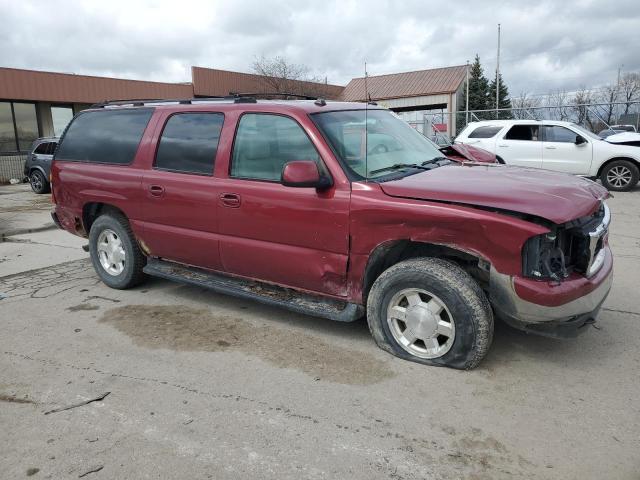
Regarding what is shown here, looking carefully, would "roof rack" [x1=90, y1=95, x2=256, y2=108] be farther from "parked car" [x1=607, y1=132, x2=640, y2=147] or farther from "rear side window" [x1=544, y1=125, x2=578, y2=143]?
"parked car" [x1=607, y1=132, x2=640, y2=147]

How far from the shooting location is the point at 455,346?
11.2ft

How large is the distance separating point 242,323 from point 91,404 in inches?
58.7

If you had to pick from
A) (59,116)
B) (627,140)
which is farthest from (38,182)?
(627,140)

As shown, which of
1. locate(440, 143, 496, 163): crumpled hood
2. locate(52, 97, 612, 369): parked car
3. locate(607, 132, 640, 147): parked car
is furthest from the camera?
locate(607, 132, 640, 147): parked car

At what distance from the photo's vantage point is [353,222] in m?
3.61

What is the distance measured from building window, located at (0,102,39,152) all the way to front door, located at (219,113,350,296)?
21401 millimetres

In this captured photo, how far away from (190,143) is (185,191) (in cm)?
43

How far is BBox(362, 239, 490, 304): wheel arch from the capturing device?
3.53m

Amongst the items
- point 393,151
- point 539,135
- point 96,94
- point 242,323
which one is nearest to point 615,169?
point 539,135

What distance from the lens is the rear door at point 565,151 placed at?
1241cm

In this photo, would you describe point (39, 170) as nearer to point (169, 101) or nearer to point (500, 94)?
point (169, 101)

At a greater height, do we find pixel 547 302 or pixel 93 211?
pixel 93 211

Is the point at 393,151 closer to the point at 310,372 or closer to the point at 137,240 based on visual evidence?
the point at 310,372

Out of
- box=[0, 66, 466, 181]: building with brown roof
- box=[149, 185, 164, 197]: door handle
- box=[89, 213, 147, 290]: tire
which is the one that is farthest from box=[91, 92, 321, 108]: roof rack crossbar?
box=[0, 66, 466, 181]: building with brown roof
